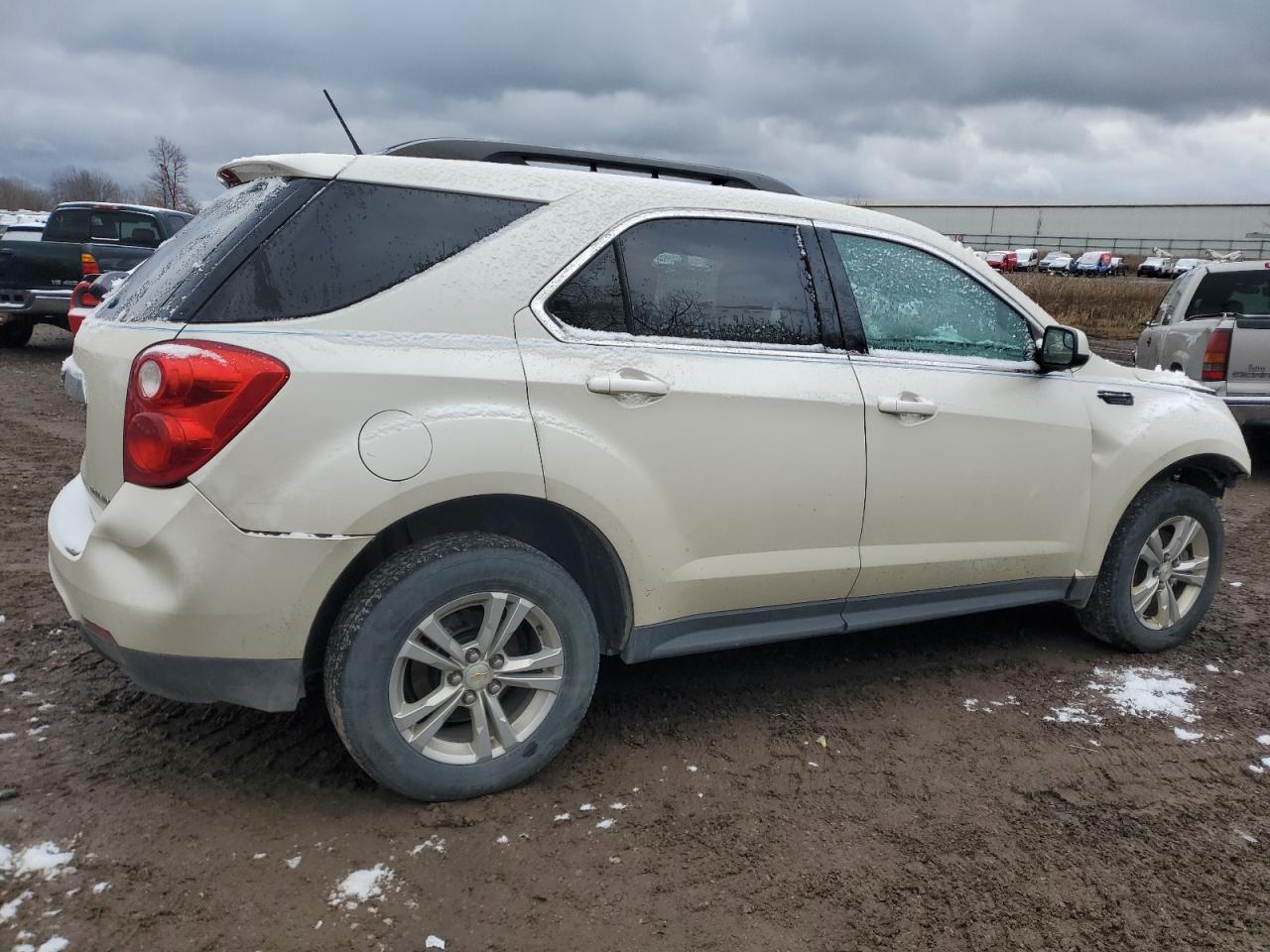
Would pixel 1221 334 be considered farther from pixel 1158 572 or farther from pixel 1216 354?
pixel 1158 572

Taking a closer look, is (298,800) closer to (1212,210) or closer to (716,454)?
(716,454)

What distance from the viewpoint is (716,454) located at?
3.05m

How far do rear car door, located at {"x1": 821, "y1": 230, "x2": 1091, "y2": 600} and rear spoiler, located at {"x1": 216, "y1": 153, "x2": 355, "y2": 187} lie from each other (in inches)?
64.0

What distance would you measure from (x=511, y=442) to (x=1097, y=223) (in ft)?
266

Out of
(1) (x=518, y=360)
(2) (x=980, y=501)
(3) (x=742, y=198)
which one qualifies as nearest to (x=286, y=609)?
(1) (x=518, y=360)

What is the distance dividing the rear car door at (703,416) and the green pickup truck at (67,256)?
10045 millimetres

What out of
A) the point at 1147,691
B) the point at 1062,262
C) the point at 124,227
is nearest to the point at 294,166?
the point at 1147,691

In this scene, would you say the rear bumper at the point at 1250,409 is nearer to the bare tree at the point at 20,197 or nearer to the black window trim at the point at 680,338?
the black window trim at the point at 680,338

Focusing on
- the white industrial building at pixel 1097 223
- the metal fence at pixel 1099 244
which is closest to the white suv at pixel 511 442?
the white industrial building at pixel 1097 223

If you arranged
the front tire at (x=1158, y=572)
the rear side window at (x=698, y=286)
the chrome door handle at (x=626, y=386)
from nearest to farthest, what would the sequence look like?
the chrome door handle at (x=626, y=386) < the rear side window at (x=698, y=286) < the front tire at (x=1158, y=572)

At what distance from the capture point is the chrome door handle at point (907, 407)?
11.1 feet

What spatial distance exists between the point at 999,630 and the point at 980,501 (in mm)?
1244

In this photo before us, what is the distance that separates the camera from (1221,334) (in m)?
8.09

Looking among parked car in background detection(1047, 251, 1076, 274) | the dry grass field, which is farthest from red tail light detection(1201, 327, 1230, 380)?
parked car in background detection(1047, 251, 1076, 274)
